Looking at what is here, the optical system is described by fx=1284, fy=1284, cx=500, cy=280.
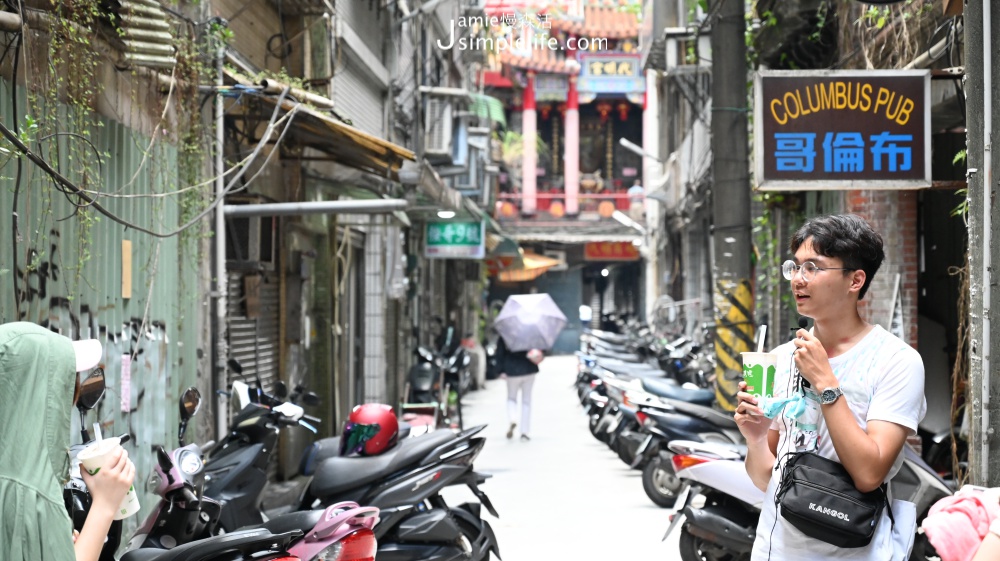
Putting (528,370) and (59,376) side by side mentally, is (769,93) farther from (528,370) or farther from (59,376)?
(528,370)

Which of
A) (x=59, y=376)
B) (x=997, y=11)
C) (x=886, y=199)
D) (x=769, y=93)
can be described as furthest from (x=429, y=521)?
(x=886, y=199)

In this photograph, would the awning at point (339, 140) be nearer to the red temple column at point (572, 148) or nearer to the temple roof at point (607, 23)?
the temple roof at point (607, 23)

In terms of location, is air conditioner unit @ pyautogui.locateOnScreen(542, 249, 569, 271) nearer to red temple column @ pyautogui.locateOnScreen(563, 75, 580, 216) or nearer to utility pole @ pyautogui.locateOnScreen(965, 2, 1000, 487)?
red temple column @ pyautogui.locateOnScreen(563, 75, 580, 216)

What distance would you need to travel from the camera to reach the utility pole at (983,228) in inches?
196

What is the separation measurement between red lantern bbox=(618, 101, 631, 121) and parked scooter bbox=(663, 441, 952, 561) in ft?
119

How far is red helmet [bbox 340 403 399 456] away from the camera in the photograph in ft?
23.5

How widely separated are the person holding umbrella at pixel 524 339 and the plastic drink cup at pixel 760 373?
12118 mm

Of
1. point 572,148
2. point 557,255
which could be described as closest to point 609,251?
point 557,255

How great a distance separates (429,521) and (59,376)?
4200 millimetres

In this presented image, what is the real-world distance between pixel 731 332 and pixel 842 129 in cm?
453

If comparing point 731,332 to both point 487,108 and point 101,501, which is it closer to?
point 101,501

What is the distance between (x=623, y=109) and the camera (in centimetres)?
4344

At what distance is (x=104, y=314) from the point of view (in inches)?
256

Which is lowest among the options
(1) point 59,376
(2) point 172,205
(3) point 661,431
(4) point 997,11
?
(3) point 661,431
